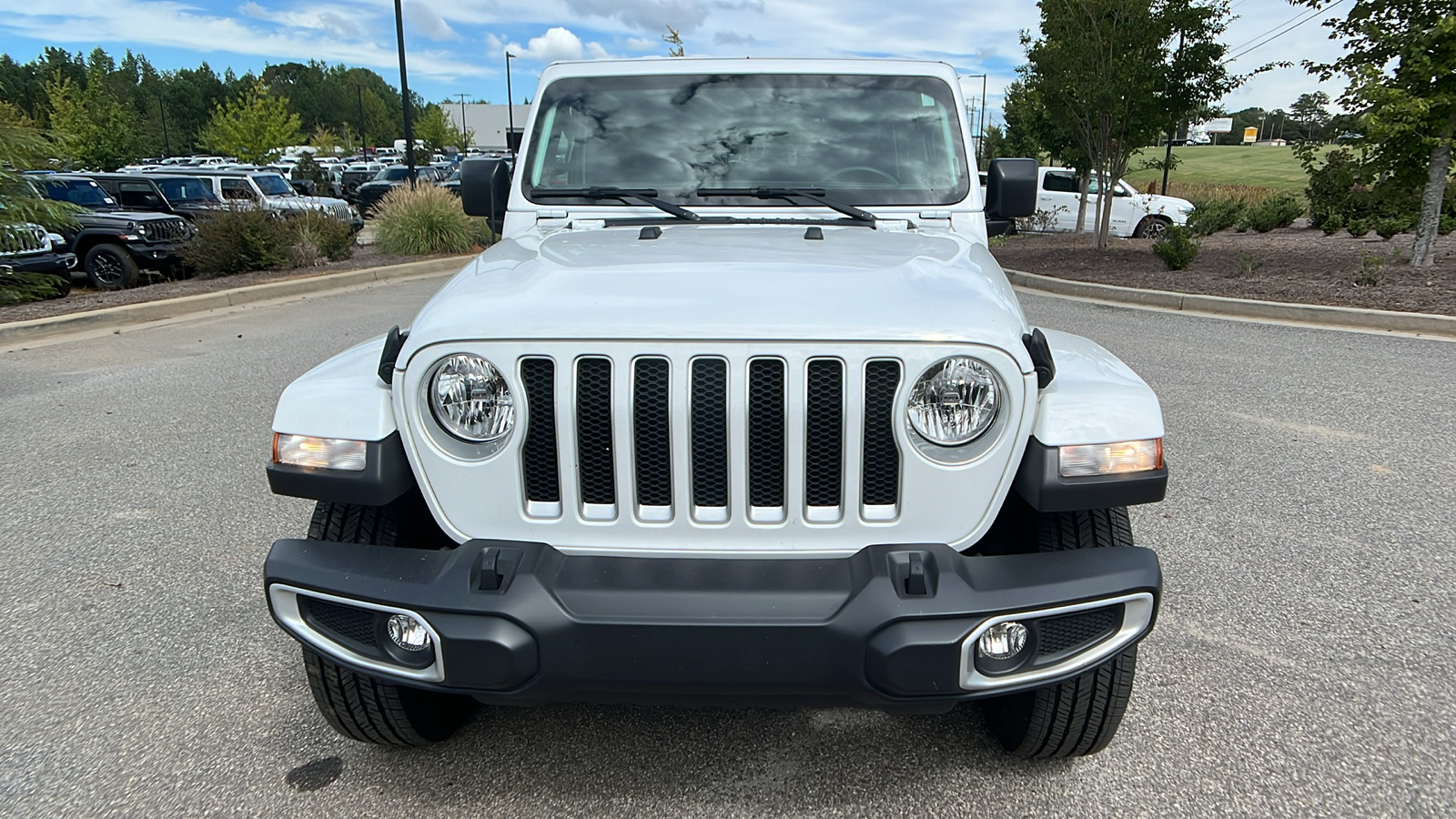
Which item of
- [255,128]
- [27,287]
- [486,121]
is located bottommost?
[27,287]

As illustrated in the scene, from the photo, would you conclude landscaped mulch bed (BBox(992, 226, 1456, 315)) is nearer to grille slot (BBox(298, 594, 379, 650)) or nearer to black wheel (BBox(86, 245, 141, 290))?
grille slot (BBox(298, 594, 379, 650))

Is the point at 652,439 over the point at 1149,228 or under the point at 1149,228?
over

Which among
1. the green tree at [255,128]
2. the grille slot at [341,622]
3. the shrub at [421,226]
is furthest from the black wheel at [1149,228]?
the green tree at [255,128]

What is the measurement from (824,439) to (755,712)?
44.0 inches

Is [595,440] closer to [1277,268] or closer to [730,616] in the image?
[730,616]

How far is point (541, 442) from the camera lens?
194cm

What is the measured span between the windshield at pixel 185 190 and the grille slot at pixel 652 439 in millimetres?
17960

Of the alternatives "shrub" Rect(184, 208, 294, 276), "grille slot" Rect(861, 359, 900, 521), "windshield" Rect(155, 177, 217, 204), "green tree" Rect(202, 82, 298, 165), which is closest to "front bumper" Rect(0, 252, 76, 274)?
"shrub" Rect(184, 208, 294, 276)

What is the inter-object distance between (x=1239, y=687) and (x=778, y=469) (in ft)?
5.91

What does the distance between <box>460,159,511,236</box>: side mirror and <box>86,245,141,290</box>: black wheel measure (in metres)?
11.3

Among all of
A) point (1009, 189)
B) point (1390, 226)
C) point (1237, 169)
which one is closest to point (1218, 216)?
point (1390, 226)

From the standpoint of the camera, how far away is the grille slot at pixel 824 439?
1870mm

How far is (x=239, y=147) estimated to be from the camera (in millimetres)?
43031

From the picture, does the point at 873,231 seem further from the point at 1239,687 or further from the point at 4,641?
the point at 4,641
